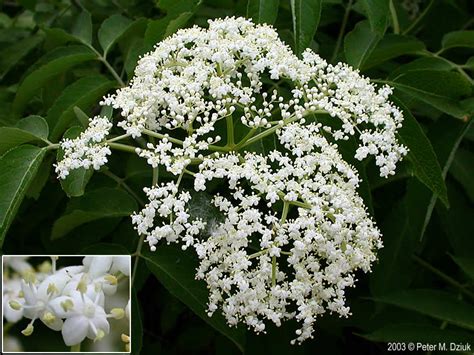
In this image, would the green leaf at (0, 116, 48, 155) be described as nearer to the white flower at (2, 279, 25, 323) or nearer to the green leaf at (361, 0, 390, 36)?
the white flower at (2, 279, 25, 323)

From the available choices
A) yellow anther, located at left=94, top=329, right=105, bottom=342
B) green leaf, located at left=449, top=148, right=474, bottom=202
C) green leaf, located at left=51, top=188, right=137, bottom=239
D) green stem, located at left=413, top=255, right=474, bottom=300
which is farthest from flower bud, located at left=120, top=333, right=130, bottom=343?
green leaf, located at left=449, top=148, right=474, bottom=202

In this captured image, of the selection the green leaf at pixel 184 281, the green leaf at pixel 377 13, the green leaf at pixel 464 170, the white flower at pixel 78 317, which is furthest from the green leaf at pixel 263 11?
the white flower at pixel 78 317

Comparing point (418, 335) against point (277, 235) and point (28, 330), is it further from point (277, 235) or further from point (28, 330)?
point (28, 330)

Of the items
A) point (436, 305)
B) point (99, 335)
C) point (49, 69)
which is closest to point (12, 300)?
→ point (99, 335)

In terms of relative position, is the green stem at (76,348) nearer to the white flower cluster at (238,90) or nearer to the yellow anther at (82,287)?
the yellow anther at (82,287)

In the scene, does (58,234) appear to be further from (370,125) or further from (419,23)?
(419,23)
